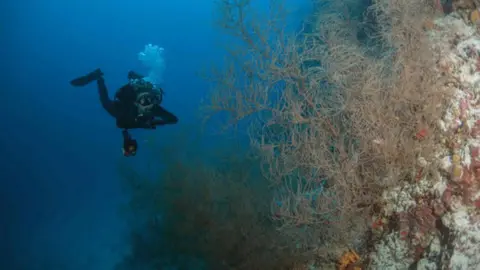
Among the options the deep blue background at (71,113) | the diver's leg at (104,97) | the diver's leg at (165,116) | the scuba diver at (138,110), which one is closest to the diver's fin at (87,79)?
the diver's leg at (104,97)

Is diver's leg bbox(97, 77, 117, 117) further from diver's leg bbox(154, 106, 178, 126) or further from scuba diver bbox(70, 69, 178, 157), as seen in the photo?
diver's leg bbox(154, 106, 178, 126)

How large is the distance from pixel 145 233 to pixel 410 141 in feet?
25.6

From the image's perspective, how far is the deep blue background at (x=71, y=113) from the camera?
2869 cm

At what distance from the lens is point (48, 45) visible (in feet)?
256

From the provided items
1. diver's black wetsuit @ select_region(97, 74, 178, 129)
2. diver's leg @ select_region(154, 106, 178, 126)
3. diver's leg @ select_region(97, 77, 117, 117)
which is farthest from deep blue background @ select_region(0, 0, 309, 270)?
diver's leg @ select_region(154, 106, 178, 126)

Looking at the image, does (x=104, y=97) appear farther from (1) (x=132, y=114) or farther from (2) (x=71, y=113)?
(2) (x=71, y=113)

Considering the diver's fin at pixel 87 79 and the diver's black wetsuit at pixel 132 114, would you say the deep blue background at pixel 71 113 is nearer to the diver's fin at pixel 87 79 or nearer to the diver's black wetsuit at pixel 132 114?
the diver's fin at pixel 87 79

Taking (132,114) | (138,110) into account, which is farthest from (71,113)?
(138,110)

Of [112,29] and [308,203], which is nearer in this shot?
[308,203]

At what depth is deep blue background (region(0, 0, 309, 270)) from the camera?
28688 millimetres

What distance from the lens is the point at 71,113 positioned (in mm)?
61781

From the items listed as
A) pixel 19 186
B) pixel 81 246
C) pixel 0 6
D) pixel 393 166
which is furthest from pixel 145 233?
pixel 0 6

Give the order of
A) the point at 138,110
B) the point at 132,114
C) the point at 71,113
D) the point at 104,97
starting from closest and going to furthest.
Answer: the point at 138,110, the point at 132,114, the point at 104,97, the point at 71,113

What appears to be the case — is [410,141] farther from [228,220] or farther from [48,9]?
[48,9]
